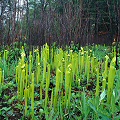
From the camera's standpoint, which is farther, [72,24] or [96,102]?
[72,24]

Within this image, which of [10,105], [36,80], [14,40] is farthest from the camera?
[14,40]

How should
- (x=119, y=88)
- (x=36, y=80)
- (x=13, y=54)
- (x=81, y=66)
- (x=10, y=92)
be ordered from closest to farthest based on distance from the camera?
(x=119, y=88) → (x=10, y=92) → (x=36, y=80) → (x=81, y=66) → (x=13, y=54)

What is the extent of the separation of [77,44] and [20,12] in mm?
1459

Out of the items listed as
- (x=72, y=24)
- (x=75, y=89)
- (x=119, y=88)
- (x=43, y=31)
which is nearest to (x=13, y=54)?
(x=43, y=31)

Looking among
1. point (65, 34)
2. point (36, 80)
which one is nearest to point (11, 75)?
point (36, 80)

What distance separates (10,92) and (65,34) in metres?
3.31

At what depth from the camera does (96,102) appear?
1.36 m

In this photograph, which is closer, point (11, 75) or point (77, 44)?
point (11, 75)

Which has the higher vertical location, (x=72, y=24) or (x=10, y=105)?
(x=72, y=24)

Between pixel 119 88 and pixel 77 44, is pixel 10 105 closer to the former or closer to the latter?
pixel 119 88

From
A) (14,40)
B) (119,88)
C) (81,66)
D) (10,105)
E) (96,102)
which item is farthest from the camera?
(14,40)

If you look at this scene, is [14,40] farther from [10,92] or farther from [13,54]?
[10,92]

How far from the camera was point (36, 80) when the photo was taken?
236 centimetres

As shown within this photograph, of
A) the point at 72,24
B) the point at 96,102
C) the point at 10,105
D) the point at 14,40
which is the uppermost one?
the point at 72,24
